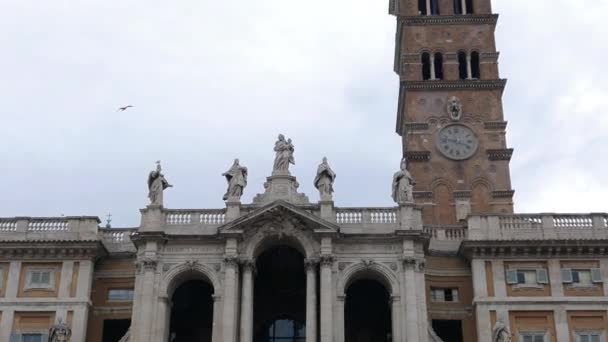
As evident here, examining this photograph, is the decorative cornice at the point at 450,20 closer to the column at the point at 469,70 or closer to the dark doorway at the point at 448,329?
the column at the point at 469,70

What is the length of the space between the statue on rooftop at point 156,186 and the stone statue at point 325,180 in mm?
8640

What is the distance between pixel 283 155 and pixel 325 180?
9.91 ft

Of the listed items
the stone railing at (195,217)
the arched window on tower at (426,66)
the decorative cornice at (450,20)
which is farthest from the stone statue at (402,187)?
the decorative cornice at (450,20)

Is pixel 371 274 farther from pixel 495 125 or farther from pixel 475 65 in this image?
pixel 475 65

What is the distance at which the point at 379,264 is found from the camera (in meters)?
48.3

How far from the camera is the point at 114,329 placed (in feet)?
168

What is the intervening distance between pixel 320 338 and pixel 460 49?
30685 millimetres

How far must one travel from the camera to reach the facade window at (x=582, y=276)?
4928cm

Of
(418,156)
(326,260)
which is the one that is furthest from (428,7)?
(326,260)

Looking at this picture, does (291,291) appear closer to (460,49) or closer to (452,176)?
(452,176)

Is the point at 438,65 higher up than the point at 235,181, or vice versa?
the point at 438,65

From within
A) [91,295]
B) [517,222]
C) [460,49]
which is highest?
[460,49]

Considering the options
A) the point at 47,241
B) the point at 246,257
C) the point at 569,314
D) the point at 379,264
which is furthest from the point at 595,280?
the point at 47,241

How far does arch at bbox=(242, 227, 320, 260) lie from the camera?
4822 cm
